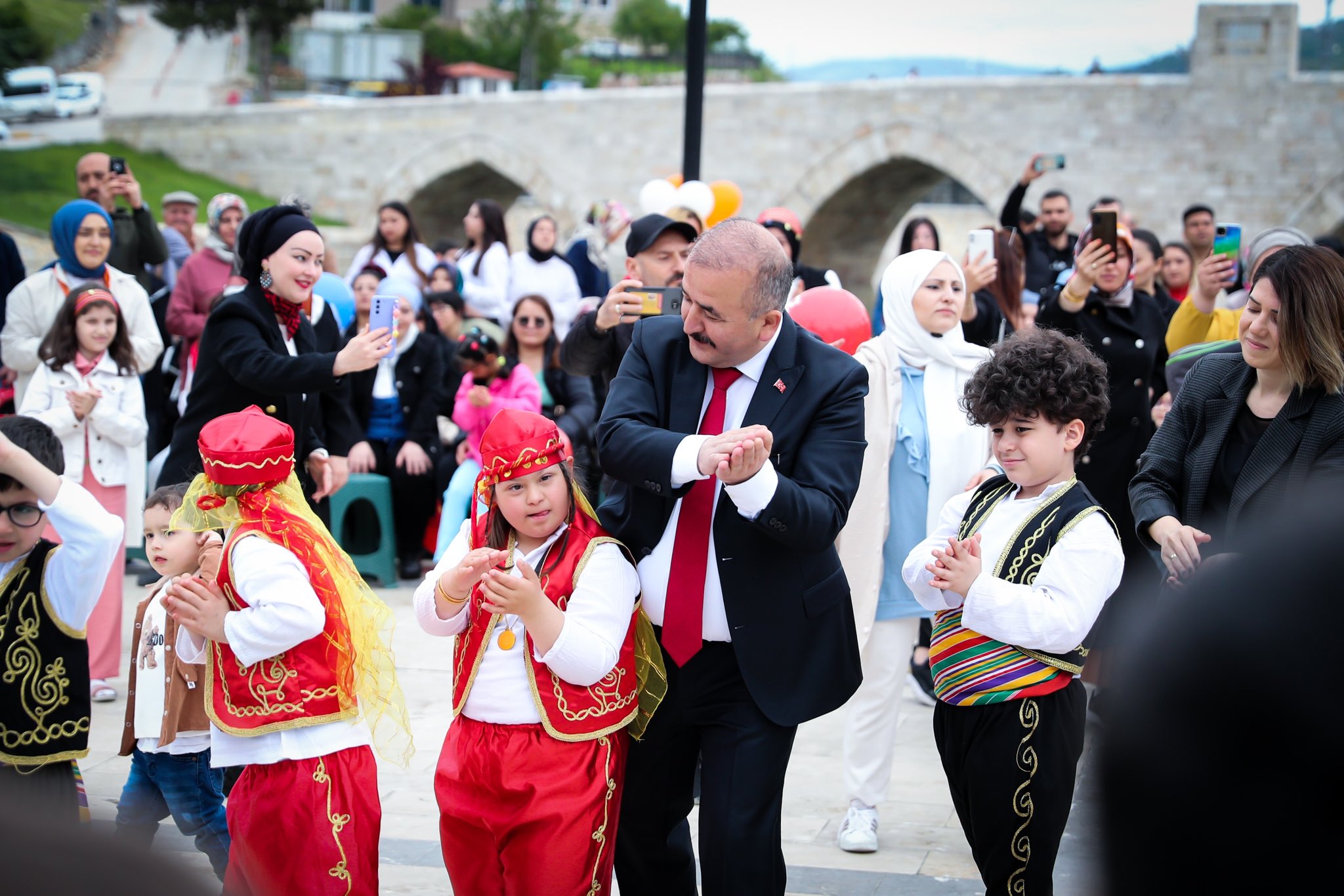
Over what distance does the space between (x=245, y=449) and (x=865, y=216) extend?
1058 inches

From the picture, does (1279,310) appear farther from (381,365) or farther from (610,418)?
(381,365)

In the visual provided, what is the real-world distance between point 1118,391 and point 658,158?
2308cm

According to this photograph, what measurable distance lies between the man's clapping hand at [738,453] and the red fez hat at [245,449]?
4.09 ft

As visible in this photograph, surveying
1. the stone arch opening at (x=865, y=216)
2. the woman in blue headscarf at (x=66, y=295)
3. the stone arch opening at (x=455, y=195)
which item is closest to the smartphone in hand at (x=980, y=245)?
the woman in blue headscarf at (x=66, y=295)

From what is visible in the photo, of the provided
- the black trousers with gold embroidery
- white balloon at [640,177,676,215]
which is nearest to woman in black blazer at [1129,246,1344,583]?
the black trousers with gold embroidery

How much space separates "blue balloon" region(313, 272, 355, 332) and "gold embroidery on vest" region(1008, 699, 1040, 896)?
558cm

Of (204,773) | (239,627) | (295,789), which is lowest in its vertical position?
(204,773)

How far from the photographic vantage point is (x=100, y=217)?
6578mm

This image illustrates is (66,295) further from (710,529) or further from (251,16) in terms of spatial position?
(251,16)

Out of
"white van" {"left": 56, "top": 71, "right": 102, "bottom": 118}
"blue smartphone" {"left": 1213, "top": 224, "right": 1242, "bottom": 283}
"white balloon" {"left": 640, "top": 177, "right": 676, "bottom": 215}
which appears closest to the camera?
"blue smartphone" {"left": 1213, "top": 224, "right": 1242, "bottom": 283}

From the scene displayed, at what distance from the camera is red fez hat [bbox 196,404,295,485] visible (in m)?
3.27

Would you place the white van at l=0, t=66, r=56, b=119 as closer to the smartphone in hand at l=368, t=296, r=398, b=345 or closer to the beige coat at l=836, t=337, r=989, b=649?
the smartphone in hand at l=368, t=296, r=398, b=345

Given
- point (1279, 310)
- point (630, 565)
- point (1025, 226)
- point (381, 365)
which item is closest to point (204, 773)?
point (630, 565)

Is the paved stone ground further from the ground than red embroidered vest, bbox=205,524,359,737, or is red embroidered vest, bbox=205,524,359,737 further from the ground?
red embroidered vest, bbox=205,524,359,737
